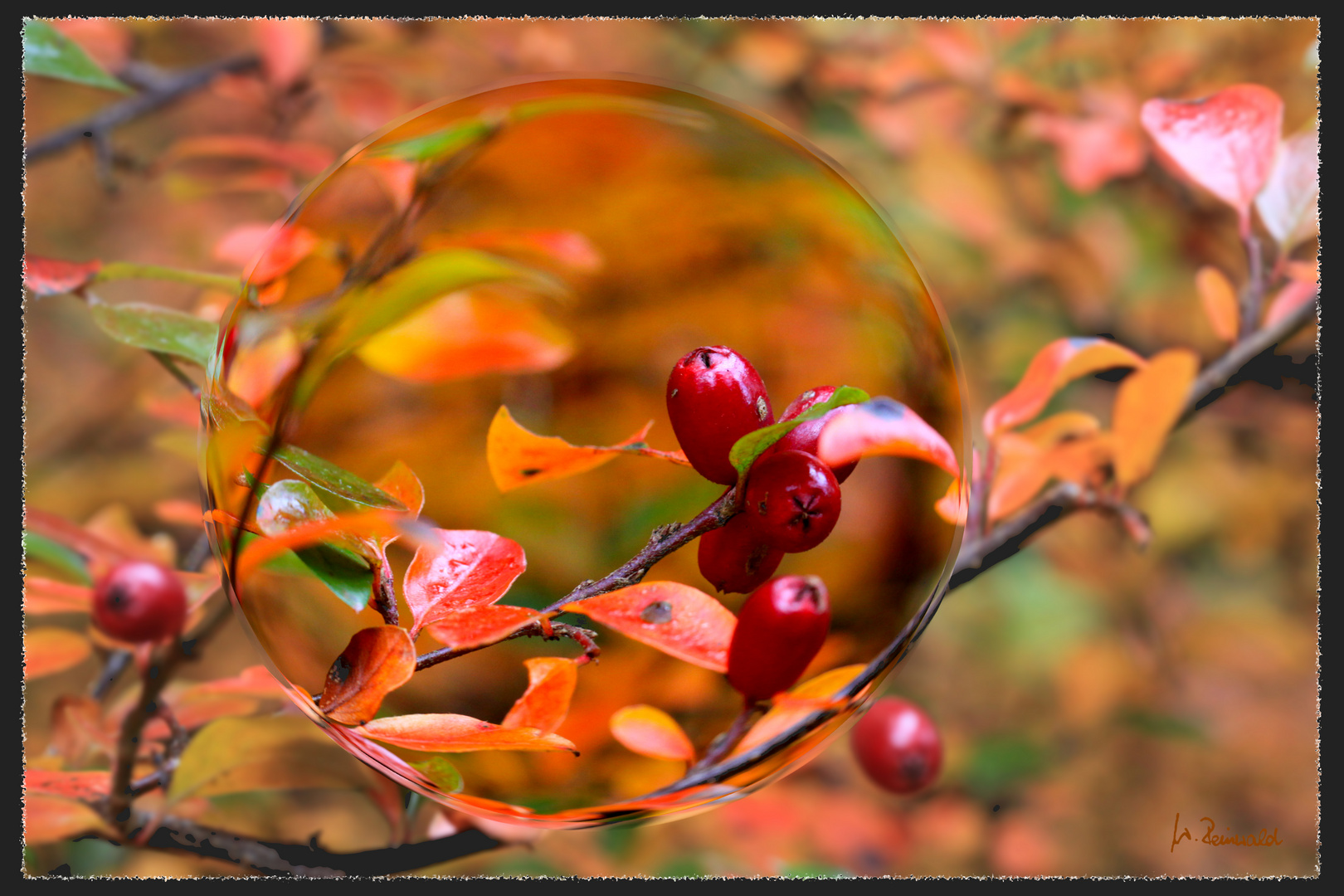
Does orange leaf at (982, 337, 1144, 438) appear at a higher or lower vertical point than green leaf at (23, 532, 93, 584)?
higher

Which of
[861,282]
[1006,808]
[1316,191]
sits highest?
[1316,191]

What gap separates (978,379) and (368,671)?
1.24 feet

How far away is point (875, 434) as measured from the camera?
1.03 ft

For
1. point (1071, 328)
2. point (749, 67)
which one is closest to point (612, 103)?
point (749, 67)

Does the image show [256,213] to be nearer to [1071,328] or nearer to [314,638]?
[314,638]

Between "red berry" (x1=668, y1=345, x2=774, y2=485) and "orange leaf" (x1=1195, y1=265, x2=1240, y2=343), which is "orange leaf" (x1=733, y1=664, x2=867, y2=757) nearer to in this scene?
"red berry" (x1=668, y1=345, x2=774, y2=485)

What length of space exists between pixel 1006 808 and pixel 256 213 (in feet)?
1.82

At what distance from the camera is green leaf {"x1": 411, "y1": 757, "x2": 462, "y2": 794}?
0.35 meters

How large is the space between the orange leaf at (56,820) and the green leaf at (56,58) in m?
0.39

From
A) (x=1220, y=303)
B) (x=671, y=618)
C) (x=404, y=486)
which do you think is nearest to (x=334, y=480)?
(x=404, y=486)

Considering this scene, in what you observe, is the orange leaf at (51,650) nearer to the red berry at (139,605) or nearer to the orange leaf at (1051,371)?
the red berry at (139,605)

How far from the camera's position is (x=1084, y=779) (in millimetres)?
512

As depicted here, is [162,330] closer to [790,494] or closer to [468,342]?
[468,342]
